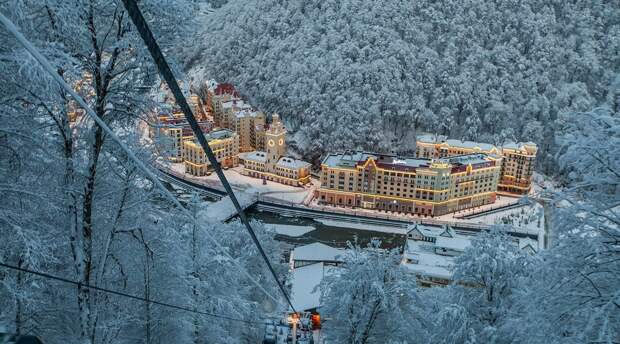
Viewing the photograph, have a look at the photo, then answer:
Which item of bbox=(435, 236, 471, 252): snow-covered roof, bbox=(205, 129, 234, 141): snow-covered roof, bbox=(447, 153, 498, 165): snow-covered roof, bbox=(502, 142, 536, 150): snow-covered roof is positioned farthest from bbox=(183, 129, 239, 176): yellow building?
bbox=(502, 142, 536, 150): snow-covered roof

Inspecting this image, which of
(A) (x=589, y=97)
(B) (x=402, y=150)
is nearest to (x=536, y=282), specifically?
(B) (x=402, y=150)

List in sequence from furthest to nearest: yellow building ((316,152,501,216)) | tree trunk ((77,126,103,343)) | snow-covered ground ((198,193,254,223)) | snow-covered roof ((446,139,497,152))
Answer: snow-covered roof ((446,139,497,152)) → yellow building ((316,152,501,216)) → snow-covered ground ((198,193,254,223)) → tree trunk ((77,126,103,343))

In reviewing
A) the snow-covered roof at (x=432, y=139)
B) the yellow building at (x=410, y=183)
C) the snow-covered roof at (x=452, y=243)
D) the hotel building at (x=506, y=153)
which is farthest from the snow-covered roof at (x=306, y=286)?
the snow-covered roof at (x=432, y=139)

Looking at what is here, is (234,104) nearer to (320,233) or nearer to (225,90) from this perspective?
(225,90)

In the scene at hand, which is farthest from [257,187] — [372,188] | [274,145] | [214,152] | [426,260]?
[426,260]

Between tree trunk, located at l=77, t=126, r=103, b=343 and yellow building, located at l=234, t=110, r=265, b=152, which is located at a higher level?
tree trunk, located at l=77, t=126, r=103, b=343

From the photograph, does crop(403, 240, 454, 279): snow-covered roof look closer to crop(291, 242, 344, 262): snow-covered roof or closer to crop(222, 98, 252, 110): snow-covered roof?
crop(291, 242, 344, 262): snow-covered roof

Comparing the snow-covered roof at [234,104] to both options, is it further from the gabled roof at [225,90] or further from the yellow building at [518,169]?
the yellow building at [518,169]
